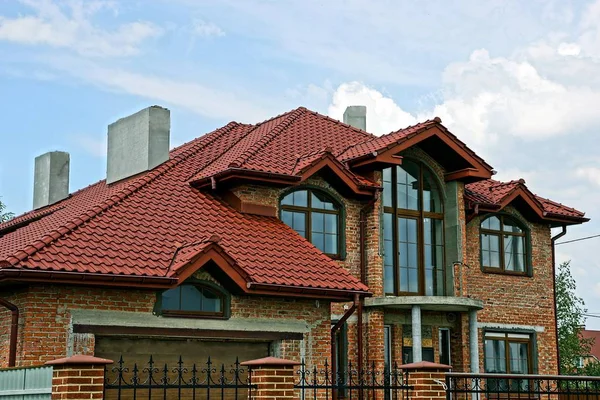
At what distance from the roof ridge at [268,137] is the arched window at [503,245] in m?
5.31

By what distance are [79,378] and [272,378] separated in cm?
242

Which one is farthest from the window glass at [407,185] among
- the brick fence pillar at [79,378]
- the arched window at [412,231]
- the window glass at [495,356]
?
the brick fence pillar at [79,378]

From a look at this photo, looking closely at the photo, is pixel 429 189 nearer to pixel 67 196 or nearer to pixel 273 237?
pixel 273 237

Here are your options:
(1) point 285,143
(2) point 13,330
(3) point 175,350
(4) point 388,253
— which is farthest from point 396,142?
(2) point 13,330

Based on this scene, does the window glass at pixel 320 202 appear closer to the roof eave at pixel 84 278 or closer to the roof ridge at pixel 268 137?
the roof ridge at pixel 268 137

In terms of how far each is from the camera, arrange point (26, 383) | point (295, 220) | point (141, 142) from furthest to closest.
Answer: point (141, 142), point (295, 220), point (26, 383)

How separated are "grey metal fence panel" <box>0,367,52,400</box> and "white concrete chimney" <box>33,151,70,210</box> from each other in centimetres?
1207

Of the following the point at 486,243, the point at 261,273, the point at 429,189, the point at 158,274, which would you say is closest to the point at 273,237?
the point at 261,273

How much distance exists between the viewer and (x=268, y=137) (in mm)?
21062

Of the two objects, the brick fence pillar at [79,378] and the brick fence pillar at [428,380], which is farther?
the brick fence pillar at [428,380]

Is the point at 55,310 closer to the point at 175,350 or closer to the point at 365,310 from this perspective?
the point at 175,350

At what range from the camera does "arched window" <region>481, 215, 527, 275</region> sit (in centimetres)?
2286

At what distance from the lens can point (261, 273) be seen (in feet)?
54.5

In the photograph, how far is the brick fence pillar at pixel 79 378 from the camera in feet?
32.1
